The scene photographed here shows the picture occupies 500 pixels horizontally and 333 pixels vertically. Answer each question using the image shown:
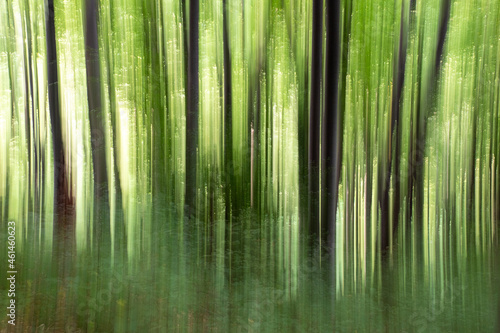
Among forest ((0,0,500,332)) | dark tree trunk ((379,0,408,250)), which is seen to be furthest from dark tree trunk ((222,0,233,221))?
dark tree trunk ((379,0,408,250))

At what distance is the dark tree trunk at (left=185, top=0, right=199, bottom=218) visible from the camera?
0.54 meters

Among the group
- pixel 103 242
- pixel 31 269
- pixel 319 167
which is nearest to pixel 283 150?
pixel 319 167

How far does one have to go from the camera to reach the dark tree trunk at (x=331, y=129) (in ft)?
1.77

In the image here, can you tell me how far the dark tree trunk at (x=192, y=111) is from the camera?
0.54 m

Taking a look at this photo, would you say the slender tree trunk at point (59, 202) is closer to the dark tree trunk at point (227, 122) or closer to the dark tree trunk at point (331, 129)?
the dark tree trunk at point (227, 122)

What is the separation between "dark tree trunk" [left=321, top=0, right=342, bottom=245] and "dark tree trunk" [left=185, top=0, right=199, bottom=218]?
199mm

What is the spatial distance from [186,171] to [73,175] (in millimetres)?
174

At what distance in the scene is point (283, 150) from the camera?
0.54 m

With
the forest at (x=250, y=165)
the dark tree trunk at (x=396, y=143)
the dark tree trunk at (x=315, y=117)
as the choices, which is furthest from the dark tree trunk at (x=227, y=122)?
the dark tree trunk at (x=396, y=143)

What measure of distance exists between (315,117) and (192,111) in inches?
7.5

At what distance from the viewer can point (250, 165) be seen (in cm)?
54

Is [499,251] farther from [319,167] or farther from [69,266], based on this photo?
[69,266]

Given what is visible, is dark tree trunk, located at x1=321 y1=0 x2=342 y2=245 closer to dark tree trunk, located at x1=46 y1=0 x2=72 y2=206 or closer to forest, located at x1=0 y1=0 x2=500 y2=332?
forest, located at x1=0 y1=0 x2=500 y2=332

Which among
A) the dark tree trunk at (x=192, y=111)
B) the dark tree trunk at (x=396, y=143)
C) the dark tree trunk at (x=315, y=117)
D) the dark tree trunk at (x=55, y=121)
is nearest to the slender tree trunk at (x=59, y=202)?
the dark tree trunk at (x=55, y=121)
